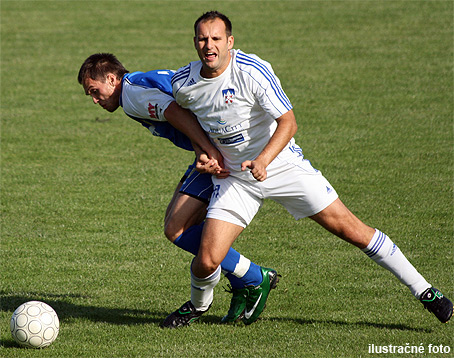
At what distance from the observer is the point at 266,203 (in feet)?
28.8

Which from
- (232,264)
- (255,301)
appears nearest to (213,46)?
(232,264)

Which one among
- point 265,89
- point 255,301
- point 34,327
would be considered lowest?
point 34,327

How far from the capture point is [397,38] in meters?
17.2

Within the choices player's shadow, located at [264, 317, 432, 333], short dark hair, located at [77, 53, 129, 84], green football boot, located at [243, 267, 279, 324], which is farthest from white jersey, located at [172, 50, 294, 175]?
player's shadow, located at [264, 317, 432, 333]

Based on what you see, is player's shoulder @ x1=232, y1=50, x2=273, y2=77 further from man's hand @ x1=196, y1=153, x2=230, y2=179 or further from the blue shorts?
the blue shorts

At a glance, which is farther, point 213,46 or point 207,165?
point 207,165

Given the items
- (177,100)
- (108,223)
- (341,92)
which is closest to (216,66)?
(177,100)

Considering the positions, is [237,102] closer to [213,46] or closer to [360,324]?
[213,46]

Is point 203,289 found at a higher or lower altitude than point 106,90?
lower

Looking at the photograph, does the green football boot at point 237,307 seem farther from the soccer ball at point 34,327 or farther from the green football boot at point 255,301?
A: the soccer ball at point 34,327

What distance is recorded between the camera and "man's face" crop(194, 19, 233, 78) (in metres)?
4.71

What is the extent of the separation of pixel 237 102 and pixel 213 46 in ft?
1.40

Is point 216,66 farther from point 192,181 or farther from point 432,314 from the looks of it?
point 432,314

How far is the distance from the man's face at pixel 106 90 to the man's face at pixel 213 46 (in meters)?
0.89
